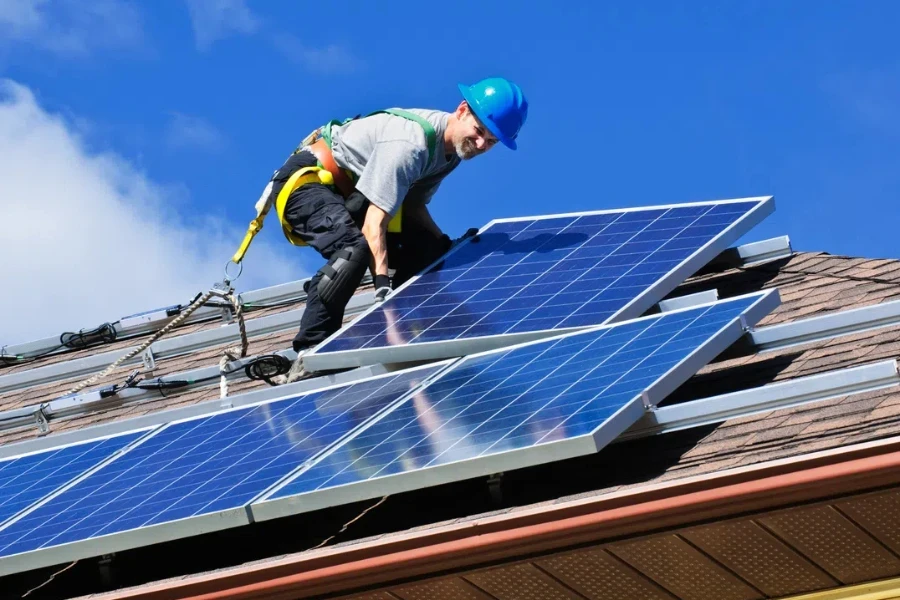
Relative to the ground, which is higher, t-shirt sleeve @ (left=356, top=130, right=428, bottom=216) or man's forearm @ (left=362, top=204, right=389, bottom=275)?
t-shirt sleeve @ (left=356, top=130, right=428, bottom=216)

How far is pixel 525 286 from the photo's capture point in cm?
898

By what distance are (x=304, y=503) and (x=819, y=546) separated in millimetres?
2350

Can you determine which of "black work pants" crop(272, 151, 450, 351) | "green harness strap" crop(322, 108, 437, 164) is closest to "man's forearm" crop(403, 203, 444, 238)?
"black work pants" crop(272, 151, 450, 351)

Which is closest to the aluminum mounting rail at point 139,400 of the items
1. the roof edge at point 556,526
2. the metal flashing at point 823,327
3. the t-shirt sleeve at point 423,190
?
the t-shirt sleeve at point 423,190

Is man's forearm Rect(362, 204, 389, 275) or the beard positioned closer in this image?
man's forearm Rect(362, 204, 389, 275)

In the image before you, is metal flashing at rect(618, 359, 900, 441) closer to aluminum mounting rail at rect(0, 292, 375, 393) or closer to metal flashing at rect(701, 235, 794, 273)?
metal flashing at rect(701, 235, 794, 273)

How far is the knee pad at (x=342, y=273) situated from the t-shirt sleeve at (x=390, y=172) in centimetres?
34

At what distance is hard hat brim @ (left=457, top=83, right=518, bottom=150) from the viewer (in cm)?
909

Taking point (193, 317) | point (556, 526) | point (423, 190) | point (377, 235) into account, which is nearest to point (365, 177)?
point (377, 235)

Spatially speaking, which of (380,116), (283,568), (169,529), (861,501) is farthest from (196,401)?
(861,501)

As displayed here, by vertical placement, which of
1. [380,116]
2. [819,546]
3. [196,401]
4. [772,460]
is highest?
[380,116]

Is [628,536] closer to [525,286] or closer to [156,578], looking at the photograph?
[156,578]

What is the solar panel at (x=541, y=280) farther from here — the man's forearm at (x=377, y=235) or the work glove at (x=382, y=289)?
the man's forearm at (x=377, y=235)

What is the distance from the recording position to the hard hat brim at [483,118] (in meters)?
9.09
